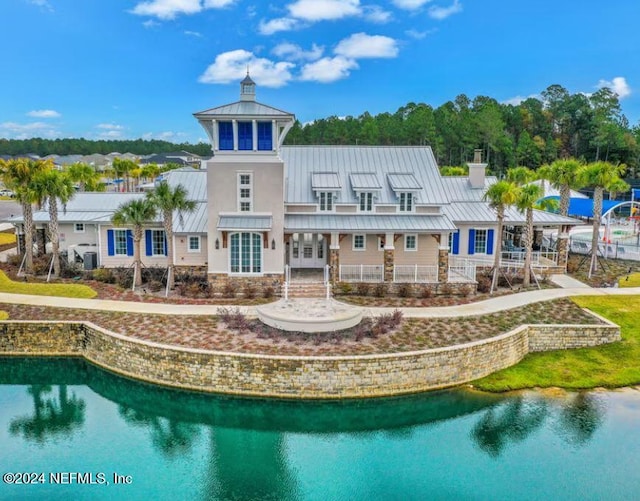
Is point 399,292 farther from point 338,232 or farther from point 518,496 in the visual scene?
point 518,496

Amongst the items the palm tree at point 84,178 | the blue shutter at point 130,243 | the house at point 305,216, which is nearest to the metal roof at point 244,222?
the house at point 305,216

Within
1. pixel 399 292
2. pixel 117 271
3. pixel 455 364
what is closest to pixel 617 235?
pixel 399 292

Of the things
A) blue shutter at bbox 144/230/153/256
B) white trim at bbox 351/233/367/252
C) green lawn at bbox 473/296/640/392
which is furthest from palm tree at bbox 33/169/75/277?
green lawn at bbox 473/296/640/392

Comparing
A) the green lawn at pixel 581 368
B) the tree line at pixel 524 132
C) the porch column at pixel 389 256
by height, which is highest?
the tree line at pixel 524 132

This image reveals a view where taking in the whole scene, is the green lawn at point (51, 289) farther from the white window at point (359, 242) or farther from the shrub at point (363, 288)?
the white window at point (359, 242)

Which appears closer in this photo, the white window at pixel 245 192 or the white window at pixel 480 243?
the white window at pixel 245 192

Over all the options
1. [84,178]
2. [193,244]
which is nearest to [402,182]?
[193,244]

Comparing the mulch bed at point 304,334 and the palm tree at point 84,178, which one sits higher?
the palm tree at point 84,178

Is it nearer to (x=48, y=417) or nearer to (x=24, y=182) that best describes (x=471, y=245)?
(x=48, y=417)

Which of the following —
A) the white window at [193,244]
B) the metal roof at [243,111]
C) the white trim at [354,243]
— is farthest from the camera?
the white window at [193,244]
